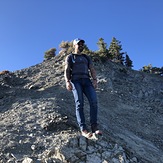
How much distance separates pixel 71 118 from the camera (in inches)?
449

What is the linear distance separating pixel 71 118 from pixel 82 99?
9.72 feet

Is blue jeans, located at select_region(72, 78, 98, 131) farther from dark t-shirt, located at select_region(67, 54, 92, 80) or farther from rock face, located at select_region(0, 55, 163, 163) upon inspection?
rock face, located at select_region(0, 55, 163, 163)

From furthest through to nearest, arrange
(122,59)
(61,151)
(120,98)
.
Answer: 1. (122,59)
2. (120,98)
3. (61,151)

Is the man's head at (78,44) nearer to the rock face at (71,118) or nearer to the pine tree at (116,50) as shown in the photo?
the rock face at (71,118)

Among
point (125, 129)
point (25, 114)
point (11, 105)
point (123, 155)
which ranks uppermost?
point (11, 105)

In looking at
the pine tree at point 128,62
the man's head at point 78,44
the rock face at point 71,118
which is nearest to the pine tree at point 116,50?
the pine tree at point 128,62

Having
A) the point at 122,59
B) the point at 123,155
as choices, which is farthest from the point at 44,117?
the point at 122,59

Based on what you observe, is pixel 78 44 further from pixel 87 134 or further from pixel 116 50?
pixel 116 50

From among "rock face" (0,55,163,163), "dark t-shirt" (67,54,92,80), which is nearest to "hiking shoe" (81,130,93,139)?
"rock face" (0,55,163,163)

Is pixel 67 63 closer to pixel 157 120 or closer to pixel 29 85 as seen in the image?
pixel 157 120

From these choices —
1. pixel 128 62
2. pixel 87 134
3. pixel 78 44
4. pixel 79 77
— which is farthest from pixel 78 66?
pixel 128 62

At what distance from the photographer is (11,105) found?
14852 millimetres

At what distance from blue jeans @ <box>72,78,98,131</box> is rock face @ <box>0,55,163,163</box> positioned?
1.70 ft

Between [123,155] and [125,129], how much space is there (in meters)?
5.93
